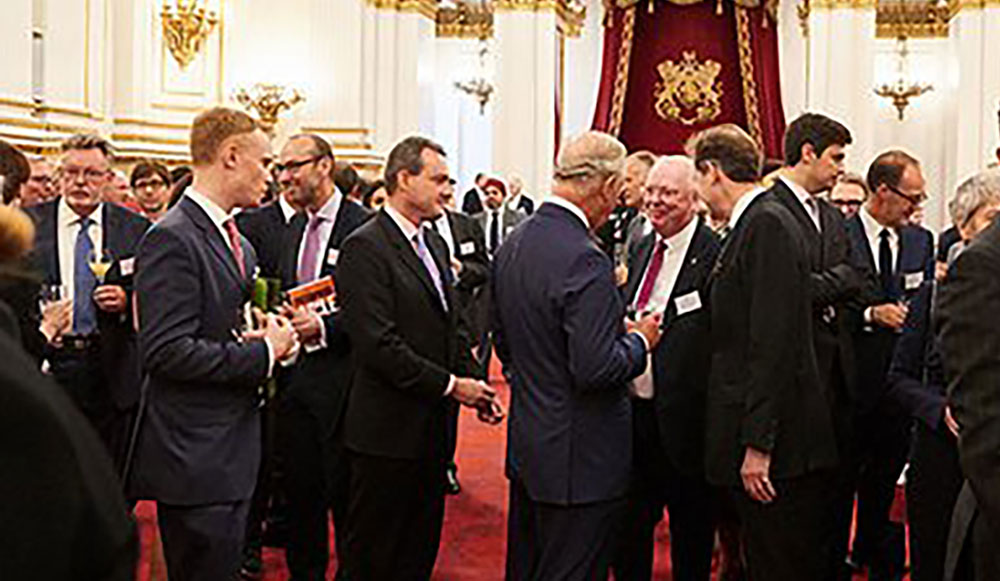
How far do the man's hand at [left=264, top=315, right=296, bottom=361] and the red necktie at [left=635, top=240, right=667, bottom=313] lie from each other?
1.53 meters

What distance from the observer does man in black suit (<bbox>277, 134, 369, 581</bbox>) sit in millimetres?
4688

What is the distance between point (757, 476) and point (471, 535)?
2.72m

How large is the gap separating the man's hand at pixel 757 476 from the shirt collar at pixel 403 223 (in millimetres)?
1260

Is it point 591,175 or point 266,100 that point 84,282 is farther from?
point 266,100

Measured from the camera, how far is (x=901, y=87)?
658 inches

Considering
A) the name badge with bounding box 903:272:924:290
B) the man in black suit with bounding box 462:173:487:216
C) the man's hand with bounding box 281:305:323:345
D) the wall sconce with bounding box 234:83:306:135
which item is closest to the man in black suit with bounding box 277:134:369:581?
the man's hand with bounding box 281:305:323:345

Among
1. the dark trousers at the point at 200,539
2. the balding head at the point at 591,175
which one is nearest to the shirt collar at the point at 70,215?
the dark trousers at the point at 200,539

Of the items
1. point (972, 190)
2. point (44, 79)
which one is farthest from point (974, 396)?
point (44, 79)

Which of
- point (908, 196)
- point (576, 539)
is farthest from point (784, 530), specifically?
point (908, 196)

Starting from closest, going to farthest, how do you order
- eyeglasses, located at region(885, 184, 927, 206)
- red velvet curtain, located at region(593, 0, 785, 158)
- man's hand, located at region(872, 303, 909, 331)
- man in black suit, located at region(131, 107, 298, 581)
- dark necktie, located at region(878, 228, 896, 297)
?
1. man in black suit, located at region(131, 107, 298, 581)
2. man's hand, located at region(872, 303, 909, 331)
3. eyeglasses, located at region(885, 184, 927, 206)
4. dark necktie, located at region(878, 228, 896, 297)
5. red velvet curtain, located at region(593, 0, 785, 158)

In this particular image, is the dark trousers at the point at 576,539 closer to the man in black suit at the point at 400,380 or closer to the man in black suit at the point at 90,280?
the man in black suit at the point at 400,380

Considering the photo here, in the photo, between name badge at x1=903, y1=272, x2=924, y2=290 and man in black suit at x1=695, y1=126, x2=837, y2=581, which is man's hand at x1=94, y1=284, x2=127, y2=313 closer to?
man in black suit at x1=695, y1=126, x2=837, y2=581

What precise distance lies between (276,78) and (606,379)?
10312mm

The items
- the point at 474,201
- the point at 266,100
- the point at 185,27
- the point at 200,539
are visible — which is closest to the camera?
the point at 200,539
